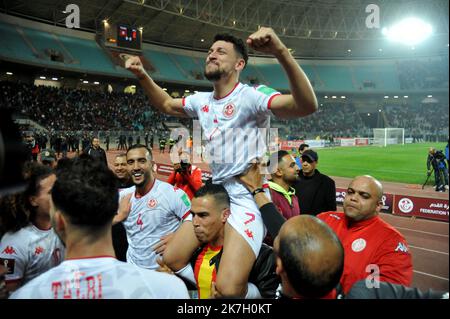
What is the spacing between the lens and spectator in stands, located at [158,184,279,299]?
120 inches

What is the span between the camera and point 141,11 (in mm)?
28875

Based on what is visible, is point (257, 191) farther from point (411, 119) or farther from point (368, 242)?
point (411, 119)

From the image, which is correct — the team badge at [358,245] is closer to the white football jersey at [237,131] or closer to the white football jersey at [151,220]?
the white football jersey at [237,131]

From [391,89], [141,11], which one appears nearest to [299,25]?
[141,11]

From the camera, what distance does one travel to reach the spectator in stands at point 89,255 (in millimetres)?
1707

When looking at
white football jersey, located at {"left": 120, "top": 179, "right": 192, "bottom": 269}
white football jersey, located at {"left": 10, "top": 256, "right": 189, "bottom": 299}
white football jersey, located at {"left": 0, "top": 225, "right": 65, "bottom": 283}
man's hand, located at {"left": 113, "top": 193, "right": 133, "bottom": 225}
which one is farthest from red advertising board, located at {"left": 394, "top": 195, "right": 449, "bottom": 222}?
white football jersey, located at {"left": 10, "top": 256, "right": 189, "bottom": 299}

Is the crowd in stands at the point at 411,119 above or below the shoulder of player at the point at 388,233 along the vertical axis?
above

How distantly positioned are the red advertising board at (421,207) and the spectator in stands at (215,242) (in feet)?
27.5

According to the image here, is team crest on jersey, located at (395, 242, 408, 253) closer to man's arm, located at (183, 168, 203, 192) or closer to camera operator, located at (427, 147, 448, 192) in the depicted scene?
man's arm, located at (183, 168, 203, 192)

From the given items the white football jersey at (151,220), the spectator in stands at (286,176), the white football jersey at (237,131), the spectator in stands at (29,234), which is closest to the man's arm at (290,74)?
the white football jersey at (237,131)

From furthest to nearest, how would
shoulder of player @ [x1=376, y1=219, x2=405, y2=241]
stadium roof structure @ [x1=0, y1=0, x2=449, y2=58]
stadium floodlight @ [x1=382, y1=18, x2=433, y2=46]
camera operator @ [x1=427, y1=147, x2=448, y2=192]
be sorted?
stadium roof structure @ [x1=0, y1=0, x2=449, y2=58] < camera operator @ [x1=427, y1=147, x2=448, y2=192] < shoulder of player @ [x1=376, y1=219, x2=405, y2=241] < stadium floodlight @ [x1=382, y1=18, x2=433, y2=46]

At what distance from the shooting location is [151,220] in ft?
14.9

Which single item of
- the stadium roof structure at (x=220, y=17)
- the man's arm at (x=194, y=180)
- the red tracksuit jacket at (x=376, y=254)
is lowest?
the red tracksuit jacket at (x=376, y=254)

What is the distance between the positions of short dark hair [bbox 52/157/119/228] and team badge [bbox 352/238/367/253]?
227 cm
